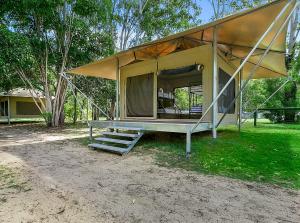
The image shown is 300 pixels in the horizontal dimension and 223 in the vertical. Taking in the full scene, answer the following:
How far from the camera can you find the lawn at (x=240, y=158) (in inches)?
123

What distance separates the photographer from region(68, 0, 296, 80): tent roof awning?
4027mm

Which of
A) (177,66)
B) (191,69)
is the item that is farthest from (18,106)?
(191,69)

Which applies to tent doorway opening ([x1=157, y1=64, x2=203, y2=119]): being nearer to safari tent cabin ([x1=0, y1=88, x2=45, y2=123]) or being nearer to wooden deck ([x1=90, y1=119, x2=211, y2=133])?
wooden deck ([x1=90, y1=119, x2=211, y2=133])

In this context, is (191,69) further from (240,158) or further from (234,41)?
(240,158)

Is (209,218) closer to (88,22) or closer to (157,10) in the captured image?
(88,22)

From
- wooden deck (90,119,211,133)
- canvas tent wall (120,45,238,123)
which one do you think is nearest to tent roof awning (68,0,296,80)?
canvas tent wall (120,45,238,123)

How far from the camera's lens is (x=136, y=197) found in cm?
244

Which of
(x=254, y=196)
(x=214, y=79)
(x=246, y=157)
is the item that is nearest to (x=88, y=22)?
(x=214, y=79)

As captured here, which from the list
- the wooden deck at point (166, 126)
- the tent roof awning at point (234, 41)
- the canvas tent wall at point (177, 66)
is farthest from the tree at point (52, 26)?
the wooden deck at point (166, 126)

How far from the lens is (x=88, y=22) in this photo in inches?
417

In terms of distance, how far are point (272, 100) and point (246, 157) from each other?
427 inches

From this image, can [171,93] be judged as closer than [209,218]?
No

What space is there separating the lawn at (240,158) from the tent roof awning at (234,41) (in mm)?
2329

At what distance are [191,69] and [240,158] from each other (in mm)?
2920
